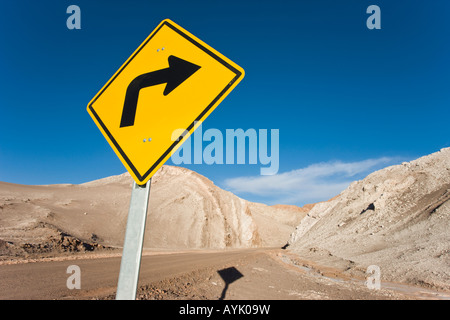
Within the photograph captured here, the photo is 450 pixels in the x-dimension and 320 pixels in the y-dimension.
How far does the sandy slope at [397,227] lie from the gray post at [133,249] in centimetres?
1495

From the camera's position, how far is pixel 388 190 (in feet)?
88.0

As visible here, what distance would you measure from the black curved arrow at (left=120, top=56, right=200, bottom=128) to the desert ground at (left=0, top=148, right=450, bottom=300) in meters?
7.47

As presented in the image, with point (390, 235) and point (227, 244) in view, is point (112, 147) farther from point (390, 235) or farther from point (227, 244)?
point (227, 244)

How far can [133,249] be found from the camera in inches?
57.9

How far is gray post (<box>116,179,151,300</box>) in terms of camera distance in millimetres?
1419

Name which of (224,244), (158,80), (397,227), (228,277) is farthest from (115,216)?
(158,80)

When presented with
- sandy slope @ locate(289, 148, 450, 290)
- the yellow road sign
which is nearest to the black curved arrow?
the yellow road sign

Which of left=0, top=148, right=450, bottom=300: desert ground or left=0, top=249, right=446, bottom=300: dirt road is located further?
left=0, top=148, right=450, bottom=300: desert ground

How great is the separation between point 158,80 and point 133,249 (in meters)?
1.16

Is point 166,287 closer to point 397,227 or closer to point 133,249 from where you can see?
point 133,249

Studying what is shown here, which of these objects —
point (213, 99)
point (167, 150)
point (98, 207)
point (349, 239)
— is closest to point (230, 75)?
point (213, 99)

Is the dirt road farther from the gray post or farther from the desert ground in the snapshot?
the gray post

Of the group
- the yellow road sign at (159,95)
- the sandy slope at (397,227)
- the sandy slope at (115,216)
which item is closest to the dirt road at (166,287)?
the sandy slope at (397,227)

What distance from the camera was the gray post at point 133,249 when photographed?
1.42 meters
